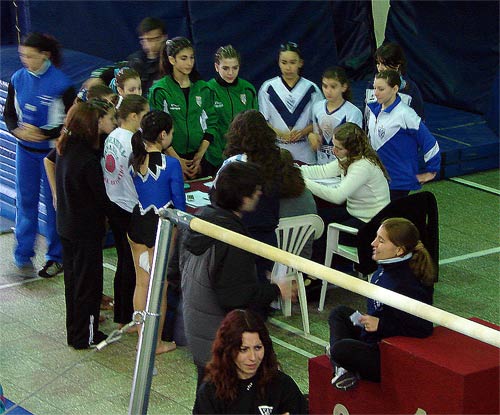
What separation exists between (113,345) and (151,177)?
104 cm

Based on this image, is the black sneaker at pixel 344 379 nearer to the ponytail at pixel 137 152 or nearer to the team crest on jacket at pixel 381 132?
the ponytail at pixel 137 152

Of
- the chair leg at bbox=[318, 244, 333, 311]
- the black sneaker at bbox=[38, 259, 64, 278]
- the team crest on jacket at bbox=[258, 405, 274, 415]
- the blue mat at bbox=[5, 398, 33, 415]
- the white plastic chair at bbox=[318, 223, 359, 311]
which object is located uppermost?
the team crest on jacket at bbox=[258, 405, 274, 415]

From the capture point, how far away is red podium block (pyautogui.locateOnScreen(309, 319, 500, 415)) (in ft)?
13.7

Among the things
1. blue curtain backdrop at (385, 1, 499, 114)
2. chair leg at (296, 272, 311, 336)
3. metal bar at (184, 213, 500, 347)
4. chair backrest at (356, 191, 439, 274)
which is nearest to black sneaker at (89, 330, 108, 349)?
chair leg at (296, 272, 311, 336)

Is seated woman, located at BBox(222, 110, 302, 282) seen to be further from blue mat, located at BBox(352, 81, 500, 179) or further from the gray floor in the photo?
blue mat, located at BBox(352, 81, 500, 179)

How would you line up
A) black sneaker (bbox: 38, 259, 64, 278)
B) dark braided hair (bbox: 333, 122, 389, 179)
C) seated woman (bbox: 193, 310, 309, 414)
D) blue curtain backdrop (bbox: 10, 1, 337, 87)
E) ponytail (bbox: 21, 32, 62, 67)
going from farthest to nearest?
blue curtain backdrop (bbox: 10, 1, 337, 87) < black sneaker (bbox: 38, 259, 64, 278) < ponytail (bbox: 21, 32, 62, 67) < dark braided hair (bbox: 333, 122, 389, 179) < seated woman (bbox: 193, 310, 309, 414)

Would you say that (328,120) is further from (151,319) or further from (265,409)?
(151,319)

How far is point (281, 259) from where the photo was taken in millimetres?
3346

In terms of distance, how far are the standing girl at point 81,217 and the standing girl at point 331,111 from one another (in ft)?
6.20

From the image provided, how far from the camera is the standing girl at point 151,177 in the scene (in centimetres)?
570

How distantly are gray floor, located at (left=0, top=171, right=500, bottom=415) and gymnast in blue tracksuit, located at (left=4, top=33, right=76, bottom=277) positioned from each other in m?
0.49

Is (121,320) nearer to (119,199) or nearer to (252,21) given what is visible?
(119,199)

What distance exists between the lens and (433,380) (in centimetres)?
423

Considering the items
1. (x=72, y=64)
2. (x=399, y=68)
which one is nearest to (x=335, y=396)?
(x=399, y=68)
